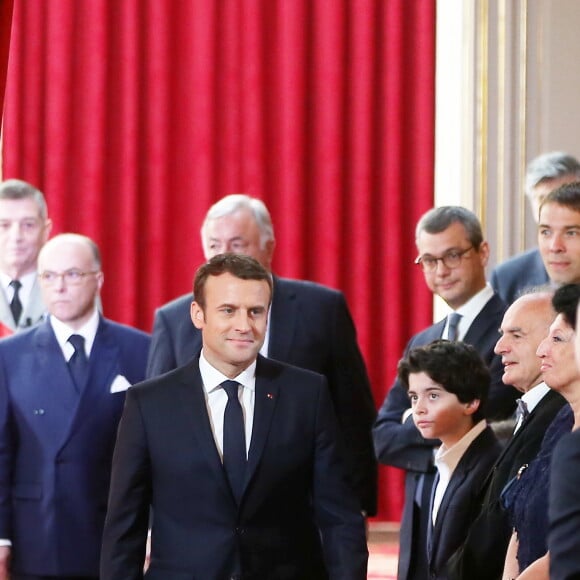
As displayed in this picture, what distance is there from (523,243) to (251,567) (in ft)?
10.8

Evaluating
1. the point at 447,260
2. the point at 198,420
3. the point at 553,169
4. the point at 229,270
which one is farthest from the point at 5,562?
the point at 553,169

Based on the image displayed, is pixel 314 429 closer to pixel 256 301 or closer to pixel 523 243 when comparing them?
pixel 256 301

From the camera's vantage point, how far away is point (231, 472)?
12.2 feet

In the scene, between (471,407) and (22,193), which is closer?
(471,407)

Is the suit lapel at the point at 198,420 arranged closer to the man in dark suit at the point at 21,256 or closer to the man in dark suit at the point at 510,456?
the man in dark suit at the point at 510,456

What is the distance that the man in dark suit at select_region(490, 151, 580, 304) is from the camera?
5.21m

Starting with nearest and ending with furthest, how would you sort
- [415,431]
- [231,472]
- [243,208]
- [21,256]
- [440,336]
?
[231,472] < [415,431] < [440,336] < [243,208] < [21,256]

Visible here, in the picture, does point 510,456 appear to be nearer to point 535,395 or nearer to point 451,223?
point 535,395

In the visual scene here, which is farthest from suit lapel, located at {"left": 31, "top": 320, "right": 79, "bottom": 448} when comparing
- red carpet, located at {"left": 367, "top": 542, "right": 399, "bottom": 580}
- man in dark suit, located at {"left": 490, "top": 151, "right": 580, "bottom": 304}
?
red carpet, located at {"left": 367, "top": 542, "right": 399, "bottom": 580}

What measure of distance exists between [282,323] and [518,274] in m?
0.90

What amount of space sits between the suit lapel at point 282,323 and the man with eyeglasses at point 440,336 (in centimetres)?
40

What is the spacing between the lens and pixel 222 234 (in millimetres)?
5117

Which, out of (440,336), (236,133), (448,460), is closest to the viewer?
(448,460)

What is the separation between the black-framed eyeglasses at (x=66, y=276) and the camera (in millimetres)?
5047
